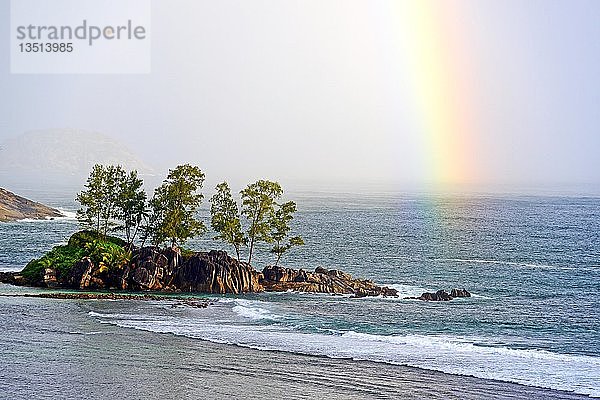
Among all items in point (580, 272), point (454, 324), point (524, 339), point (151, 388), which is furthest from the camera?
point (580, 272)

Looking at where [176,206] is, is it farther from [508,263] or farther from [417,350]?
[508,263]

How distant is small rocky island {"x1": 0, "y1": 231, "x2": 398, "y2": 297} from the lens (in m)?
75.4

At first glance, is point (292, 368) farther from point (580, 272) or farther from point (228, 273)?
point (580, 272)

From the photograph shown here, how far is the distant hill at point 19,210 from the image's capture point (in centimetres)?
16975

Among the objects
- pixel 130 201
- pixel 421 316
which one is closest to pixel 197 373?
pixel 421 316

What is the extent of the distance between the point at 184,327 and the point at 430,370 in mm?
19212

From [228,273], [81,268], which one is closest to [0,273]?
[81,268]

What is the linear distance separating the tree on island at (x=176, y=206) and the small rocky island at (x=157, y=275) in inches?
127

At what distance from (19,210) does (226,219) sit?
346 feet

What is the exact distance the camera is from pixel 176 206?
8319cm

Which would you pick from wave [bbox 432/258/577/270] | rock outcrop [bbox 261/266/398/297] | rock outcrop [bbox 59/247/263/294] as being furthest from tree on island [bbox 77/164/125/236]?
wave [bbox 432/258/577/270]

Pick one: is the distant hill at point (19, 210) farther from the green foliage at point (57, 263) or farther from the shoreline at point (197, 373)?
the shoreline at point (197, 373)

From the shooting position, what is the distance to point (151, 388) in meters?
40.9

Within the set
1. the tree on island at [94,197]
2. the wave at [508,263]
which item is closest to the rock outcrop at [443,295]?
the wave at [508,263]
